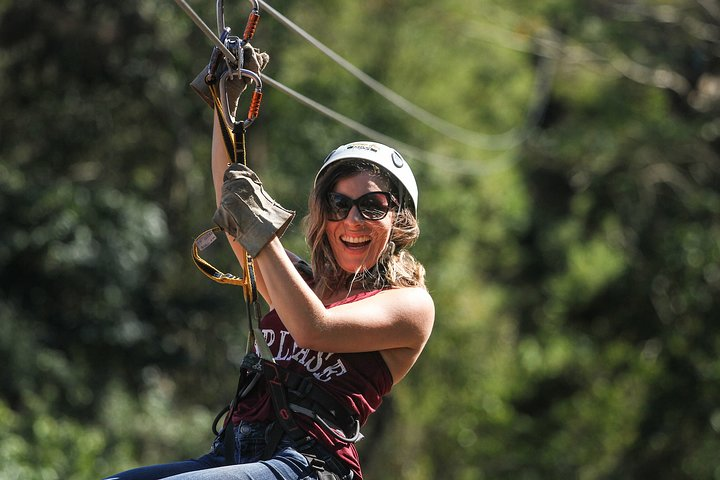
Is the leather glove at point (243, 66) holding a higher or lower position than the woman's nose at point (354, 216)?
higher

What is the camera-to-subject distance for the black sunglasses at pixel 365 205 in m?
3.08

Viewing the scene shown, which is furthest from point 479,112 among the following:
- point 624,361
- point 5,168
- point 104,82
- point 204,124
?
point 5,168

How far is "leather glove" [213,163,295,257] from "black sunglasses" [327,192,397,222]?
29 centimetres

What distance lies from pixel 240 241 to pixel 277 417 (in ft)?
1.51

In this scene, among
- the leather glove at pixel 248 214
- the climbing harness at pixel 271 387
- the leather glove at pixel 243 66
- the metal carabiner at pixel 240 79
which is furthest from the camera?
the leather glove at pixel 243 66

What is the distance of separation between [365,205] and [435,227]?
10.5m

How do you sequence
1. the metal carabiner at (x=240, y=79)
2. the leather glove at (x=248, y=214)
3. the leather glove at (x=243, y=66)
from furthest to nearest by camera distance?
the leather glove at (x=243, y=66), the metal carabiner at (x=240, y=79), the leather glove at (x=248, y=214)

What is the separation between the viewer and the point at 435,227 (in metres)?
13.6

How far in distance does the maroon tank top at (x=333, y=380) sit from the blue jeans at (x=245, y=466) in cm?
5

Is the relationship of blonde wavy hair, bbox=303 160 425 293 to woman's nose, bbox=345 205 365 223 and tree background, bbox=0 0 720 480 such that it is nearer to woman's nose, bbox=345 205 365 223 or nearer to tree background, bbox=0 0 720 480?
woman's nose, bbox=345 205 365 223

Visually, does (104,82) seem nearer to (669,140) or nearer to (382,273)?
(669,140)

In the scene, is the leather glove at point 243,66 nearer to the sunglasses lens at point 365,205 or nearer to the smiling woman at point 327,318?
the smiling woman at point 327,318

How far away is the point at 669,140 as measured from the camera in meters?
14.5

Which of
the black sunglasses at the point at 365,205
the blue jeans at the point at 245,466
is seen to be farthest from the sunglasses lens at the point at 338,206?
the blue jeans at the point at 245,466
